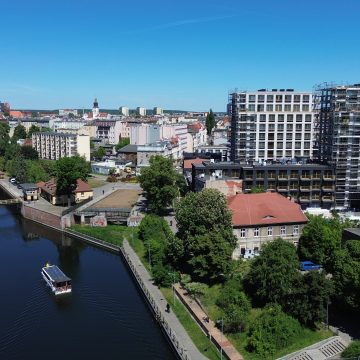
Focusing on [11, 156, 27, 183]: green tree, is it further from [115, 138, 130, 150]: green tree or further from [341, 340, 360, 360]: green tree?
[341, 340, 360, 360]: green tree

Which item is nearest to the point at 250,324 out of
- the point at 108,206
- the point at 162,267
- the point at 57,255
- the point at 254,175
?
the point at 162,267

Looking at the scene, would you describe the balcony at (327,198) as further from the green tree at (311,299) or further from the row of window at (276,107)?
the green tree at (311,299)

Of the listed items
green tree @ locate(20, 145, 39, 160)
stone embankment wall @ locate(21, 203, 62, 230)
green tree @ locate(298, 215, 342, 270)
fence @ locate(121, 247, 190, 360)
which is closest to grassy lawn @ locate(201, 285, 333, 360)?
fence @ locate(121, 247, 190, 360)

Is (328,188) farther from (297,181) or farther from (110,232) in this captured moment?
(110,232)

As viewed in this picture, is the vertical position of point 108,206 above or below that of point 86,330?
above

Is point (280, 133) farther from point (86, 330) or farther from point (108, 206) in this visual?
point (86, 330)

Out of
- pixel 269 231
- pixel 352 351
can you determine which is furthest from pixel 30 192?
pixel 352 351
